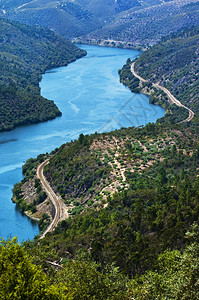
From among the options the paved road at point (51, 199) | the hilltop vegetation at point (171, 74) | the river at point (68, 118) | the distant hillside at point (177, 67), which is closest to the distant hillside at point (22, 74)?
the river at point (68, 118)

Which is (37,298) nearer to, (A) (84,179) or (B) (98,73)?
(A) (84,179)

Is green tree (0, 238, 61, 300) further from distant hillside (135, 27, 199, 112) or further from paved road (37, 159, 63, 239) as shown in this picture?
distant hillside (135, 27, 199, 112)

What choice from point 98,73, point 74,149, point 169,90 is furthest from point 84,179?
point 98,73

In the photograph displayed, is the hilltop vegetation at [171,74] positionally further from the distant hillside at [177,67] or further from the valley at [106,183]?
the valley at [106,183]

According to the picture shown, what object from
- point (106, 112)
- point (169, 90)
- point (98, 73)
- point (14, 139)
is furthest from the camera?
point (98, 73)

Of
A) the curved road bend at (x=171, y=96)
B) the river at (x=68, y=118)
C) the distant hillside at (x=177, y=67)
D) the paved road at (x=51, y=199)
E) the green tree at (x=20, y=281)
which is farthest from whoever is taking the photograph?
the distant hillside at (x=177, y=67)

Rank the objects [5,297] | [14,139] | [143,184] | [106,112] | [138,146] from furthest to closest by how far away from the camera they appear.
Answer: [106,112], [14,139], [138,146], [143,184], [5,297]
